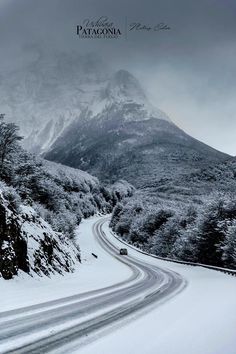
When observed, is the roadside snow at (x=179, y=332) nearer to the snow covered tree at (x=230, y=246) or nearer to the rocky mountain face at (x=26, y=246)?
the rocky mountain face at (x=26, y=246)

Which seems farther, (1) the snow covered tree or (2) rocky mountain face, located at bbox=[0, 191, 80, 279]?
(1) the snow covered tree

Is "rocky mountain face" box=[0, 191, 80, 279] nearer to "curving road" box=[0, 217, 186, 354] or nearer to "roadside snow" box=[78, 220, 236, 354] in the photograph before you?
"curving road" box=[0, 217, 186, 354]

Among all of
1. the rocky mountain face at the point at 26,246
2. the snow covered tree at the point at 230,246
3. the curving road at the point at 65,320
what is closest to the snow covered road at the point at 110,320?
the curving road at the point at 65,320

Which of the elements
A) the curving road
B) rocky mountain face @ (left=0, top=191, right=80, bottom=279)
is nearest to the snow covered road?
the curving road

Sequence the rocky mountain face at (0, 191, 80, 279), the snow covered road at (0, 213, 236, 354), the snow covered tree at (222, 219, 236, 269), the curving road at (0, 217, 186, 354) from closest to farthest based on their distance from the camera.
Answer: the curving road at (0, 217, 186, 354), the snow covered road at (0, 213, 236, 354), the rocky mountain face at (0, 191, 80, 279), the snow covered tree at (222, 219, 236, 269)

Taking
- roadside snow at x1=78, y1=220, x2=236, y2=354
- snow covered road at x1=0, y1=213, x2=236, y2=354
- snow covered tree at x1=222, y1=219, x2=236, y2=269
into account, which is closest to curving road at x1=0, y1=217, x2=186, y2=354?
snow covered road at x1=0, y1=213, x2=236, y2=354

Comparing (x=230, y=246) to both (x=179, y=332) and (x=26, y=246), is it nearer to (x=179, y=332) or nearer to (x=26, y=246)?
(x=26, y=246)

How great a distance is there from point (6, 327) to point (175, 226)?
4584cm

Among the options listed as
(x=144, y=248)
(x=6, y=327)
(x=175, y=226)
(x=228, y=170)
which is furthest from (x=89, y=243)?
(x=228, y=170)

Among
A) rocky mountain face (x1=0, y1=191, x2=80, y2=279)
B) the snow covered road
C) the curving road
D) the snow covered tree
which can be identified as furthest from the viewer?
the snow covered tree

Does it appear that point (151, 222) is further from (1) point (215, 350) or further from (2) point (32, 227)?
(1) point (215, 350)

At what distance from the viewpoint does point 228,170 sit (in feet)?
478

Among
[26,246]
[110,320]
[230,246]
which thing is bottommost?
[230,246]

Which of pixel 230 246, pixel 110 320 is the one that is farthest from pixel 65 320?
pixel 230 246
